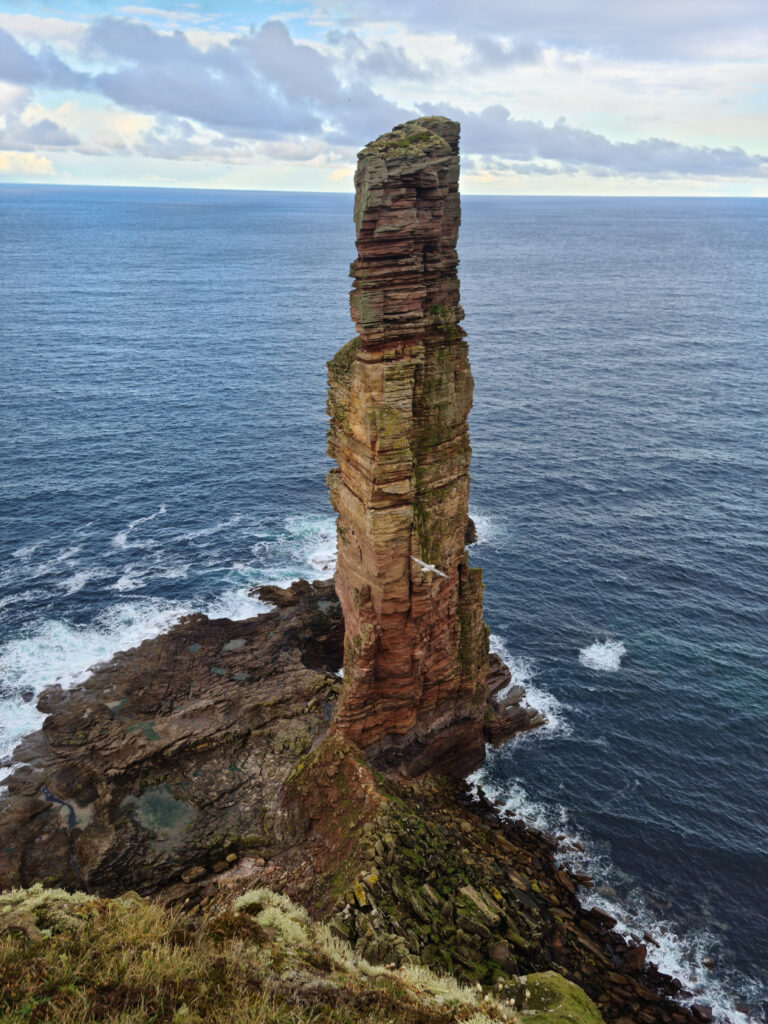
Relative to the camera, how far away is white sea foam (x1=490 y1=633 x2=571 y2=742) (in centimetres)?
5897

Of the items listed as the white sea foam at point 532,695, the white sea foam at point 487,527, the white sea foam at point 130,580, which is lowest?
the white sea foam at point 532,695

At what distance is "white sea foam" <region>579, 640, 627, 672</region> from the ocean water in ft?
0.73

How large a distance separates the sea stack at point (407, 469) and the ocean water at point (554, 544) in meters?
10.2

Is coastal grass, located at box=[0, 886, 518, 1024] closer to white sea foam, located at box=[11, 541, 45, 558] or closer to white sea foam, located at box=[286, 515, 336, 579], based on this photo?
white sea foam, located at box=[286, 515, 336, 579]

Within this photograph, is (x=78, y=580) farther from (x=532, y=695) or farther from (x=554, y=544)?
(x=554, y=544)

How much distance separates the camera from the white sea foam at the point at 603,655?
64.8 m

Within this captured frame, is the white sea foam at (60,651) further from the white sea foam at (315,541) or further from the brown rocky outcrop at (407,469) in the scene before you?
the brown rocky outcrop at (407,469)

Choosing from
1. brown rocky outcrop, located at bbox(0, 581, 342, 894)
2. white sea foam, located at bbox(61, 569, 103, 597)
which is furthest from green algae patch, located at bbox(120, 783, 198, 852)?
white sea foam, located at bbox(61, 569, 103, 597)

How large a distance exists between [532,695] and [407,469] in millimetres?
28471

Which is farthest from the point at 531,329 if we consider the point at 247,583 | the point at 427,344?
the point at 427,344

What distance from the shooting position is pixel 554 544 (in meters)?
81.5

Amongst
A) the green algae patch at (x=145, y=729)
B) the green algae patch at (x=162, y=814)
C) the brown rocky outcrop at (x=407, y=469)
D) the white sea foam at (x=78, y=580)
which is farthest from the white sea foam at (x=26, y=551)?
the brown rocky outcrop at (x=407, y=469)

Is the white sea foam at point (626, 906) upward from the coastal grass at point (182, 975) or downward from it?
downward

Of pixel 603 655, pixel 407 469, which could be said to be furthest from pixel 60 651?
pixel 603 655
